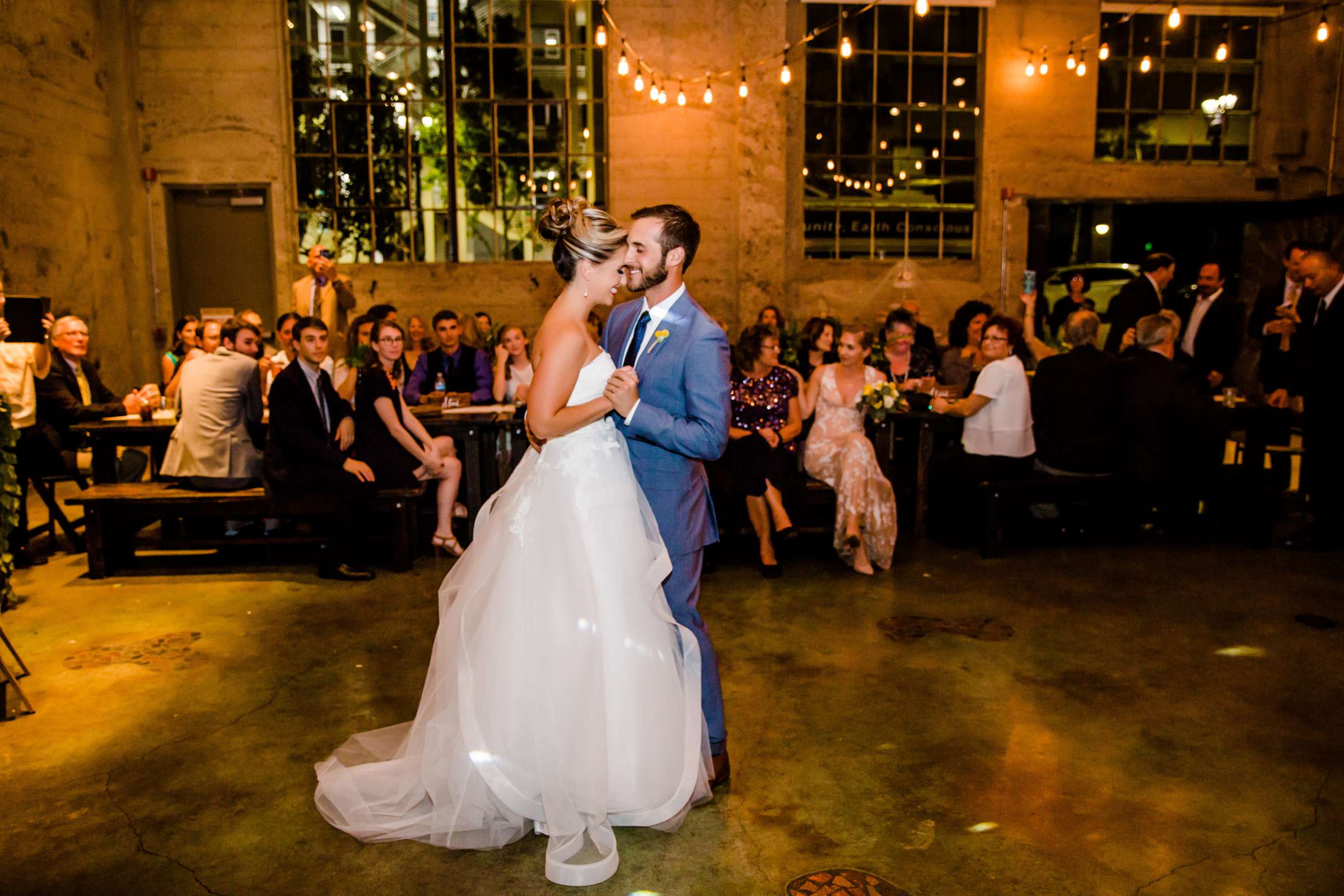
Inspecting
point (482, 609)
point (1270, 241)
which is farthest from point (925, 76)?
point (482, 609)

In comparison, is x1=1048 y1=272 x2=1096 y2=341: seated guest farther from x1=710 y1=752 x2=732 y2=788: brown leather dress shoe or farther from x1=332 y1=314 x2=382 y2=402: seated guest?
x1=710 y1=752 x2=732 y2=788: brown leather dress shoe

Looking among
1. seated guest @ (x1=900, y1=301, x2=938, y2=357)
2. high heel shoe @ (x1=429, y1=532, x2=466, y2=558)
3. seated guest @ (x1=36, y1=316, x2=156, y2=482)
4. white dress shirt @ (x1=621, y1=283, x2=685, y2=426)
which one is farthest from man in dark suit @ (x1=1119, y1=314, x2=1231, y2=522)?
A: seated guest @ (x1=36, y1=316, x2=156, y2=482)

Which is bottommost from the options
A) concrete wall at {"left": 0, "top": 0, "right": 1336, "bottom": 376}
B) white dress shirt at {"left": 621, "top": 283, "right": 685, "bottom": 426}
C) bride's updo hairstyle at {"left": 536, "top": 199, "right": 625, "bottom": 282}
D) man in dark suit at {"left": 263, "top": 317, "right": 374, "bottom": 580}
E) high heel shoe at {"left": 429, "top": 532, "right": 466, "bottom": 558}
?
high heel shoe at {"left": 429, "top": 532, "right": 466, "bottom": 558}

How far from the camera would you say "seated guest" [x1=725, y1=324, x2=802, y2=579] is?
5.64 m

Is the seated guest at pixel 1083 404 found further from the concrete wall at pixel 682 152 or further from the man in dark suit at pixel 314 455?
the concrete wall at pixel 682 152

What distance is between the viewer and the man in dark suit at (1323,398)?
595cm

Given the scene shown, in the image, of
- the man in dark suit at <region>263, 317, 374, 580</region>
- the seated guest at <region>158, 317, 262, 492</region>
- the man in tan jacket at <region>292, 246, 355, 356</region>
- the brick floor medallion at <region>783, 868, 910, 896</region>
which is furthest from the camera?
the man in tan jacket at <region>292, 246, 355, 356</region>

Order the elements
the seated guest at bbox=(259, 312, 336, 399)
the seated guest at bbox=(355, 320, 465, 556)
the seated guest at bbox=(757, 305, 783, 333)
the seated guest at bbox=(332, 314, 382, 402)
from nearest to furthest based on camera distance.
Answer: the seated guest at bbox=(355, 320, 465, 556)
the seated guest at bbox=(332, 314, 382, 402)
the seated guest at bbox=(259, 312, 336, 399)
the seated guest at bbox=(757, 305, 783, 333)

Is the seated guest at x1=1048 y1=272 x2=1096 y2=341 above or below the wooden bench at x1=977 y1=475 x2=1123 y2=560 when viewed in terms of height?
above

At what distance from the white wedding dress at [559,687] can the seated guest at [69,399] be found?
14.3ft

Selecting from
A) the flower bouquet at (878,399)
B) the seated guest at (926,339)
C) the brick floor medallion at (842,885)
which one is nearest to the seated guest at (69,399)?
the flower bouquet at (878,399)

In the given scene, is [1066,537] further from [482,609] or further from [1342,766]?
[482,609]

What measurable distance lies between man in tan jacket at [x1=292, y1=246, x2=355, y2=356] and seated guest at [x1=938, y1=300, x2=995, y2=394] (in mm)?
5290

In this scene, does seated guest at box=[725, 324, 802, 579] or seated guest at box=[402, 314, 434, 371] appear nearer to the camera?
seated guest at box=[725, 324, 802, 579]
